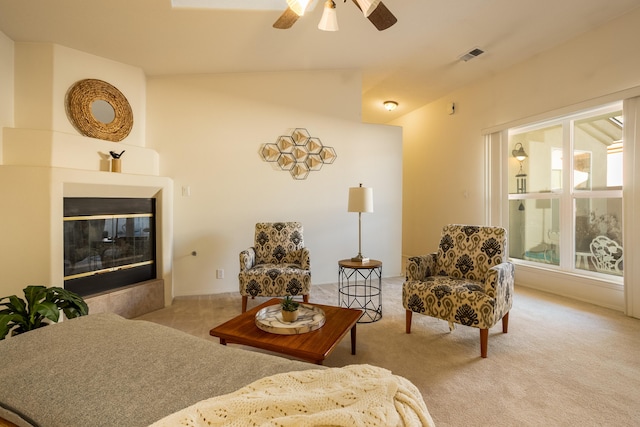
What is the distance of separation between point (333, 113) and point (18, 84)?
3200mm

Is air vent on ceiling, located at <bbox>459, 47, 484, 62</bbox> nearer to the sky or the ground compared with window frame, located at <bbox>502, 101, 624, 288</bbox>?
nearer to the sky

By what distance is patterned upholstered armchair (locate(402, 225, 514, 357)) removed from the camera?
7.00ft

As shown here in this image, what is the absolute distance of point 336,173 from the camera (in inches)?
164

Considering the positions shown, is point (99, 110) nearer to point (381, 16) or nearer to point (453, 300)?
point (381, 16)

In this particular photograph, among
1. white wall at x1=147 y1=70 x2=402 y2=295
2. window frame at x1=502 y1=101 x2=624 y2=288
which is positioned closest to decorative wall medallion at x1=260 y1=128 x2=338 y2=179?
white wall at x1=147 y1=70 x2=402 y2=295

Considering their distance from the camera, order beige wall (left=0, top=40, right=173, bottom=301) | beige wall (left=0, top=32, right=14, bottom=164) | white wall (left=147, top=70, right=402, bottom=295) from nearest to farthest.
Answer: beige wall (left=0, top=40, right=173, bottom=301) → beige wall (left=0, top=32, right=14, bottom=164) → white wall (left=147, top=70, right=402, bottom=295)

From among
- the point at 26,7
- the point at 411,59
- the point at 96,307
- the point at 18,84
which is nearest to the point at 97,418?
the point at 96,307

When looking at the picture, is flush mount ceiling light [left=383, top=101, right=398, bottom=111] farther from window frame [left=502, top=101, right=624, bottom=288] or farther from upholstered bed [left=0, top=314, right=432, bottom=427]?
upholstered bed [left=0, top=314, right=432, bottom=427]

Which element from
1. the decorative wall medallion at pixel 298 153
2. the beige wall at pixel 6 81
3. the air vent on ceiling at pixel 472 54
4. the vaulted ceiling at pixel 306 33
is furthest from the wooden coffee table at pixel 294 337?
the air vent on ceiling at pixel 472 54

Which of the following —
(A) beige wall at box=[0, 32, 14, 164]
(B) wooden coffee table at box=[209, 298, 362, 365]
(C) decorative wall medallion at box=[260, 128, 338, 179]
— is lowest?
(B) wooden coffee table at box=[209, 298, 362, 365]

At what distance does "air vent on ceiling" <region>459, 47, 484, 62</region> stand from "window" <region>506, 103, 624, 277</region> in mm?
1104


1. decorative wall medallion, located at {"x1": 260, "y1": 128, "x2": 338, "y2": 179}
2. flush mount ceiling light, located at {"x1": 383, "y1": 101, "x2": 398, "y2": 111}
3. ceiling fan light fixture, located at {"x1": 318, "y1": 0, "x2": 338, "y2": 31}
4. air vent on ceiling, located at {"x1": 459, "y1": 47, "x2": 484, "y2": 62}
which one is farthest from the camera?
flush mount ceiling light, located at {"x1": 383, "y1": 101, "x2": 398, "y2": 111}

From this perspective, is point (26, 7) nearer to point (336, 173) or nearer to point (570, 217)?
point (336, 173)

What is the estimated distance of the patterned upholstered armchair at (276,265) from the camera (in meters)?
2.94
